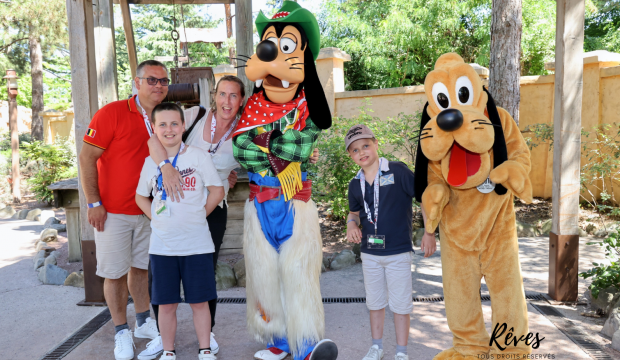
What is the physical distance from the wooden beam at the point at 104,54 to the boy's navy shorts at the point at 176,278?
6.55ft

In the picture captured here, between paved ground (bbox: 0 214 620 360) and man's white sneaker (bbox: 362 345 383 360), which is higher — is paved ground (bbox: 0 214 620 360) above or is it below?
below

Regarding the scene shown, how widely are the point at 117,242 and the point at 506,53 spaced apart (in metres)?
5.39

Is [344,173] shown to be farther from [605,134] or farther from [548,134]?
[605,134]

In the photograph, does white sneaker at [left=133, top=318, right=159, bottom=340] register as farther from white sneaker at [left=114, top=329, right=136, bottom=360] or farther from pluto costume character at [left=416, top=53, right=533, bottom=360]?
pluto costume character at [left=416, top=53, right=533, bottom=360]

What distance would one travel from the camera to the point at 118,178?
3057mm

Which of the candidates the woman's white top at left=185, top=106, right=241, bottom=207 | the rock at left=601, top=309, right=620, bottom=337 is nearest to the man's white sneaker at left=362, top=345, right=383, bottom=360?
the woman's white top at left=185, top=106, right=241, bottom=207

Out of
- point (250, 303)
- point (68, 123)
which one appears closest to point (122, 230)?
point (250, 303)

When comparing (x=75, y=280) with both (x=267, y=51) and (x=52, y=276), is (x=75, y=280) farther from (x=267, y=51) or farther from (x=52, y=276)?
(x=267, y=51)

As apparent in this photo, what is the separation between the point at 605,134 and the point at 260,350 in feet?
21.6

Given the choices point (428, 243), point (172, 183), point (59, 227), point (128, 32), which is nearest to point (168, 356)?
point (172, 183)

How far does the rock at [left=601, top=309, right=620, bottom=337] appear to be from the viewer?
3023mm

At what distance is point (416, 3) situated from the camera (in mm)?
12820

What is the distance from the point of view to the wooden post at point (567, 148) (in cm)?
354

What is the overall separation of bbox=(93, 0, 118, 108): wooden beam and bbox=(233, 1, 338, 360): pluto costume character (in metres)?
1.88
